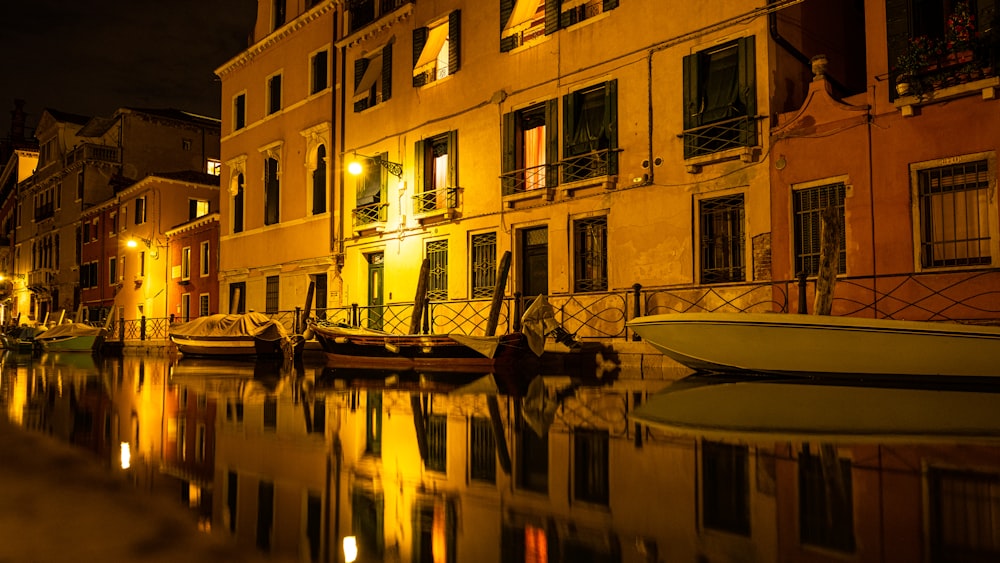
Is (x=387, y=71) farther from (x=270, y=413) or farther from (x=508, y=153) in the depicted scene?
(x=270, y=413)

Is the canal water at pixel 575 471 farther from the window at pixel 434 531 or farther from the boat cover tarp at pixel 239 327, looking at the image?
the boat cover tarp at pixel 239 327

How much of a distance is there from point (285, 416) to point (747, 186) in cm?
988

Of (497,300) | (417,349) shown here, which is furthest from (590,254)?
(417,349)

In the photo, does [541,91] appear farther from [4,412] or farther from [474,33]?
[4,412]

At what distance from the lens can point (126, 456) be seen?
218 inches

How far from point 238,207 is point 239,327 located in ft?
26.9

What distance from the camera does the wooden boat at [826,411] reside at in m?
5.92

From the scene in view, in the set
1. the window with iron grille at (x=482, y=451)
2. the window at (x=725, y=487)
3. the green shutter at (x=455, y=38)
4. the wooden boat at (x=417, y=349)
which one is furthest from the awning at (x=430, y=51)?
the window at (x=725, y=487)

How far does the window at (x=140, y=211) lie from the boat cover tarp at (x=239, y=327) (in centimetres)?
1622

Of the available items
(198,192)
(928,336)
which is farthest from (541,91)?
(198,192)

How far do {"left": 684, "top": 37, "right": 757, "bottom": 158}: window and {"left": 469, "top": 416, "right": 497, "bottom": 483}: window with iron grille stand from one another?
924cm

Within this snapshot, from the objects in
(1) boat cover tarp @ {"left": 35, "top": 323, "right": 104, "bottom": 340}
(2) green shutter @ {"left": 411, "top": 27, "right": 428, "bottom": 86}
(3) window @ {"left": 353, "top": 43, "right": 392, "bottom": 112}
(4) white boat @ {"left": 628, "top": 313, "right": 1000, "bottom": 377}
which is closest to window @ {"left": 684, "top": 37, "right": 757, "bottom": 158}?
(4) white boat @ {"left": 628, "top": 313, "right": 1000, "bottom": 377}

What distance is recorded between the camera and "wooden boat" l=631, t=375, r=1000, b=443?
233 inches

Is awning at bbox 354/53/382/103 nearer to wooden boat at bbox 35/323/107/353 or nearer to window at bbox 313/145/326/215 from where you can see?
window at bbox 313/145/326/215
